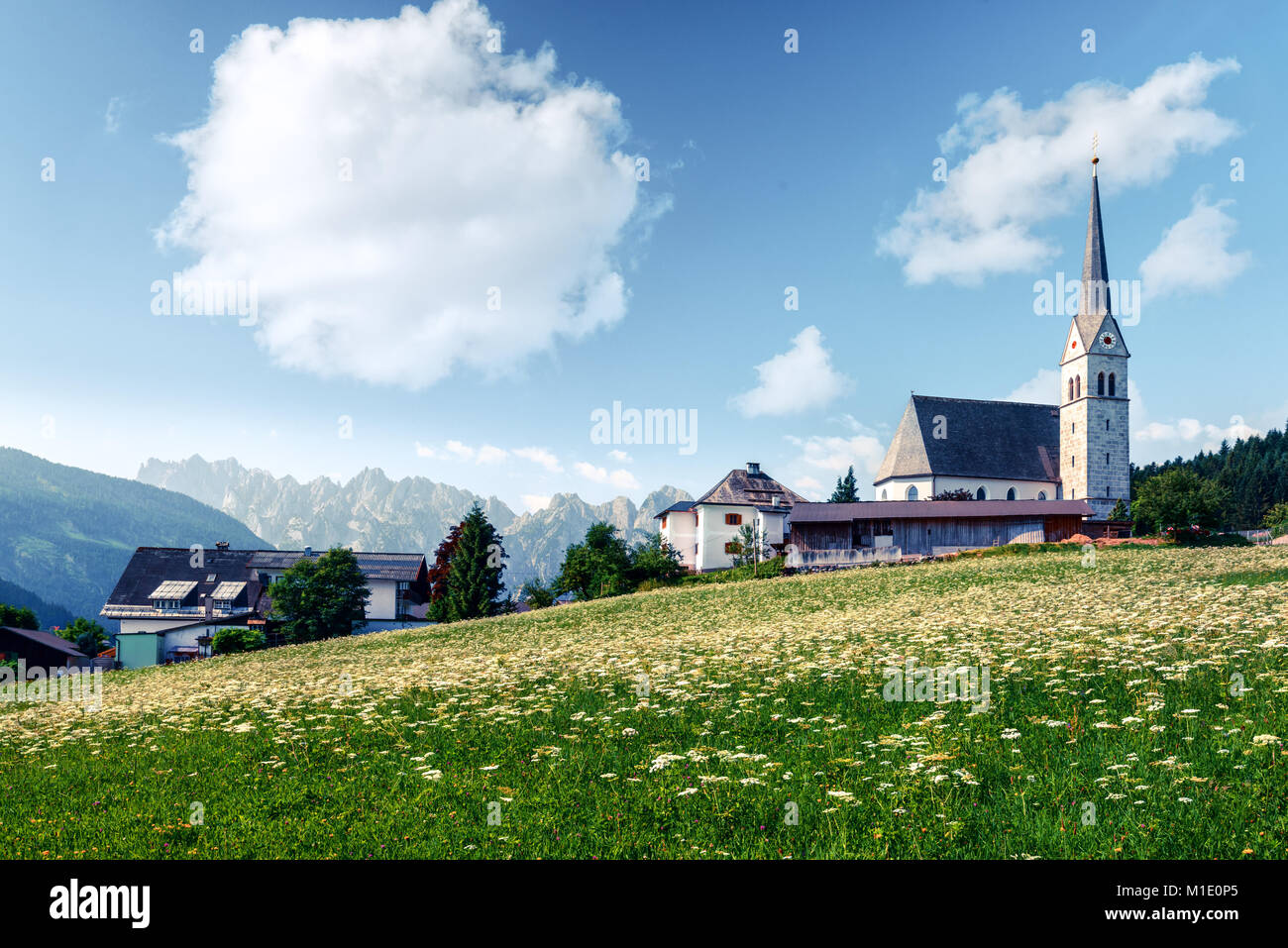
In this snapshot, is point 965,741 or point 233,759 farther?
point 233,759

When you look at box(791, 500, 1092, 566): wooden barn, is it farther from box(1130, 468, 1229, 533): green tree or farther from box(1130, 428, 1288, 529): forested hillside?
box(1130, 428, 1288, 529): forested hillside

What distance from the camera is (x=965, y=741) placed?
8.91 meters

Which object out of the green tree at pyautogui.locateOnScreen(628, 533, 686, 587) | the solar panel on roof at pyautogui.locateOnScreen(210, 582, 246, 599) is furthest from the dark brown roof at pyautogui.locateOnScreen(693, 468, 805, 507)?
the solar panel on roof at pyautogui.locateOnScreen(210, 582, 246, 599)

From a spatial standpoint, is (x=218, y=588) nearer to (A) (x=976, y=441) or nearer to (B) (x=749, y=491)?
(B) (x=749, y=491)

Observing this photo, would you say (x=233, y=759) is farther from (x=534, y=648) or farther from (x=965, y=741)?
(x=534, y=648)

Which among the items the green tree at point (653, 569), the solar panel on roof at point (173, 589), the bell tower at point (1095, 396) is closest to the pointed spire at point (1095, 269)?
the bell tower at point (1095, 396)

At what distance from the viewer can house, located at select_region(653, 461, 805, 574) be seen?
84.1 m

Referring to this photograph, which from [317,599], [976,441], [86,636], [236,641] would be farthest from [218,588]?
[976,441]

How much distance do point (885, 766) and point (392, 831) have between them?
17.4ft

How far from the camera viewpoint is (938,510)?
6331 cm

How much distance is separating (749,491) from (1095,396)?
40258mm
